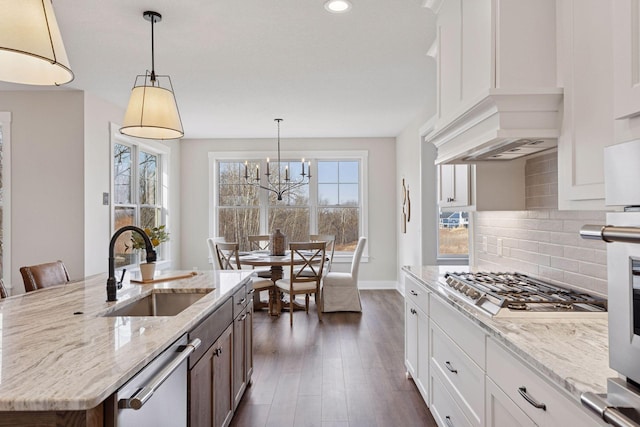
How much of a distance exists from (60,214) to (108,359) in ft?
12.3

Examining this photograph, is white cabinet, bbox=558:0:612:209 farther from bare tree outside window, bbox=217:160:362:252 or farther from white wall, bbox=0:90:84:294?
bare tree outside window, bbox=217:160:362:252

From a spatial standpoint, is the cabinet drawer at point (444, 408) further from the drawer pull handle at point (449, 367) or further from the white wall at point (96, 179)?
the white wall at point (96, 179)

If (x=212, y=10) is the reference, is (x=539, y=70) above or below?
below

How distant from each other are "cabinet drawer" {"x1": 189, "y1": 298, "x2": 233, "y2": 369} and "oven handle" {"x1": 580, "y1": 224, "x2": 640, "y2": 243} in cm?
143

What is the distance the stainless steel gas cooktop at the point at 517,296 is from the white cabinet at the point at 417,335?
1.21 ft

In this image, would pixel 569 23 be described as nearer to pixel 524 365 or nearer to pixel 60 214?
pixel 524 365

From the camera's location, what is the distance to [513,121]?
1641mm

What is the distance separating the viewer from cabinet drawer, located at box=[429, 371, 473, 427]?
1.88m

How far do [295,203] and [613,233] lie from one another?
242 inches

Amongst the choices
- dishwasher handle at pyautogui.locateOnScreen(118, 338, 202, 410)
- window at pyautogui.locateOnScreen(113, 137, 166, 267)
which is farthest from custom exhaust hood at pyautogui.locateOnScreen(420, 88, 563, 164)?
window at pyautogui.locateOnScreen(113, 137, 166, 267)

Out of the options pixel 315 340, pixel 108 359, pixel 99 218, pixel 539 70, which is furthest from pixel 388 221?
pixel 108 359

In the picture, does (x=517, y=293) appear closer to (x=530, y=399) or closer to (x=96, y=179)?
(x=530, y=399)

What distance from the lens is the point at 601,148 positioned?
1.31 m

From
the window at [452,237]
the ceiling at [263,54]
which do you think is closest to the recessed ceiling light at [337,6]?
the ceiling at [263,54]
